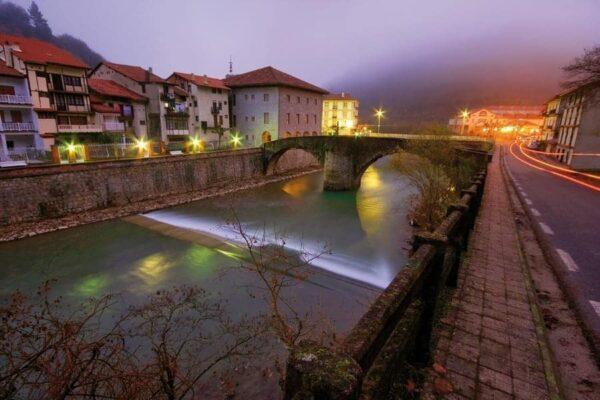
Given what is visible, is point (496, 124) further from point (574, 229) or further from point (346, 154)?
point (574, 229)

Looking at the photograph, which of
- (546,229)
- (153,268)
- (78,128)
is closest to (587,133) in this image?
(546,229)

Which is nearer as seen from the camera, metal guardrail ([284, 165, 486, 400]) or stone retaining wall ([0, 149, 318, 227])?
metal guardrail ([284, 165, 486, 400])

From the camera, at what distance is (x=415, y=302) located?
135 inches

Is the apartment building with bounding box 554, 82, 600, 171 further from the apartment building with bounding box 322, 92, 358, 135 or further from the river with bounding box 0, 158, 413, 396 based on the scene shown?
the apartment building with bounding box 322, 92, 358, 135

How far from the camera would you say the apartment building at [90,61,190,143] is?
37781mm

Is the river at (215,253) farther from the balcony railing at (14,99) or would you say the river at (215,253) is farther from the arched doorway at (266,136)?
the arched doorway at (266,136)

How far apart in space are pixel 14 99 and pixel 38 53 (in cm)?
607

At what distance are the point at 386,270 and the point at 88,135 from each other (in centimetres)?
3292

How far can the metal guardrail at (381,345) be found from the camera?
159 cm

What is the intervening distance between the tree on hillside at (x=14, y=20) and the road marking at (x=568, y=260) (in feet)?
335

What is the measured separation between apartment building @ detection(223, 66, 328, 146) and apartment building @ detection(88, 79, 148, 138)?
13277 mm

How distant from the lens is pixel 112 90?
35156mm

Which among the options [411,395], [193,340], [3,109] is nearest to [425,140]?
[193,340]

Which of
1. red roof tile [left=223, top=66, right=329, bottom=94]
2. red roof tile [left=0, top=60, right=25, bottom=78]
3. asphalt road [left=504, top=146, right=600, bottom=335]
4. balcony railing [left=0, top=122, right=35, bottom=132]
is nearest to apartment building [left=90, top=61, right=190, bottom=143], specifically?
red roof tile [left=223, top=66, right=329, bottom=94]
